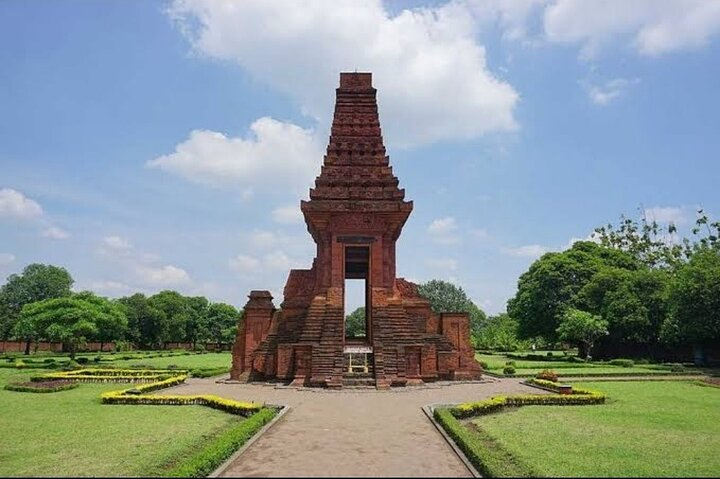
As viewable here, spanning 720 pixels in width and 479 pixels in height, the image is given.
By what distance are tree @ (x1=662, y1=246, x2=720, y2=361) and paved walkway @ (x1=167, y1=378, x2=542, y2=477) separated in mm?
18456

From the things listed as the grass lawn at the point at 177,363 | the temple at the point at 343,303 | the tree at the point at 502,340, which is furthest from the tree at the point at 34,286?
Result: the temple at the point at 343,303

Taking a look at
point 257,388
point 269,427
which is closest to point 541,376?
point 257,388

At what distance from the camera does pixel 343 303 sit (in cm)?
2370

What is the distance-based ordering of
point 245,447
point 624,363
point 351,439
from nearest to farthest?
point 245,447 → point 351,439 → point 624,363

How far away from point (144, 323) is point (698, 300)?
59.8 metres

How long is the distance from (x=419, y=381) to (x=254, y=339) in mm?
7419

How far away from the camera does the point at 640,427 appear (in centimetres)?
1291

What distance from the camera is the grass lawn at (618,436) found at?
359 inches

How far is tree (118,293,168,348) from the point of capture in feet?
226

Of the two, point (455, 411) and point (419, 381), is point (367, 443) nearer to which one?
point (455, 411)

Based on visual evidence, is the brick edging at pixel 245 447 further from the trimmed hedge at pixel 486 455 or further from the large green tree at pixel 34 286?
the large green tree at pixel 34 286

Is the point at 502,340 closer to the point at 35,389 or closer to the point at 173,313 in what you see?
the point at 173,313

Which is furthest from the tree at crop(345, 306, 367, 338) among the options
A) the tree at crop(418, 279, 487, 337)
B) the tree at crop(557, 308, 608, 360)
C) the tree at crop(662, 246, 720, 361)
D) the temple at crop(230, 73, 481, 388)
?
the temple at crop(230, 73, 481, 388)

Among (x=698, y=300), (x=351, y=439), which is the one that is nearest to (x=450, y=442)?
(x=351, y=439)
